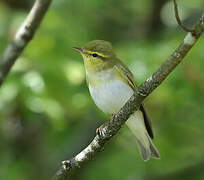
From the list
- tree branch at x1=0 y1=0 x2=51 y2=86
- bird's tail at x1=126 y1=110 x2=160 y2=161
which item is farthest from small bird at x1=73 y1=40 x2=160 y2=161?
tree branch at x1=0 y1=0 x2=51 y2=86

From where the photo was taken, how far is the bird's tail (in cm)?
496

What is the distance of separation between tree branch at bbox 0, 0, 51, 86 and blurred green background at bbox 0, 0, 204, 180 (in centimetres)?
61

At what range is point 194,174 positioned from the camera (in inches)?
227

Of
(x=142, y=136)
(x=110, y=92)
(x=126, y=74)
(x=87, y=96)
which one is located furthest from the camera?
(x=87, y=96)

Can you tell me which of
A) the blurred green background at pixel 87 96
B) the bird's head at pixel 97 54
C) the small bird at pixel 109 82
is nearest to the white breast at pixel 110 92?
the small bird at pixel 109 82

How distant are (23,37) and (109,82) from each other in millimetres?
1087

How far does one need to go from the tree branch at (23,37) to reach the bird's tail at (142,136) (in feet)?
5.08

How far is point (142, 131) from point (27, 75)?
161 centimetres

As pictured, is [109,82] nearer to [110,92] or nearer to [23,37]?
[110,92]

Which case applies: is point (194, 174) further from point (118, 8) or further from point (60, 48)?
point (118, 8)

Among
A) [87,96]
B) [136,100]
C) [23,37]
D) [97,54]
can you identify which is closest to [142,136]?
[87,96]

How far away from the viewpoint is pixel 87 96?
17.8 feet

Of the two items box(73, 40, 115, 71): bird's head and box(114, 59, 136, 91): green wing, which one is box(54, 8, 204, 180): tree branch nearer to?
box(114, 59, 136, 91): green wing

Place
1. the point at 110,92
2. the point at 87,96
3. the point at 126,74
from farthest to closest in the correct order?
the point at 87,96 → the point at 126,74 → the point at 110,92
